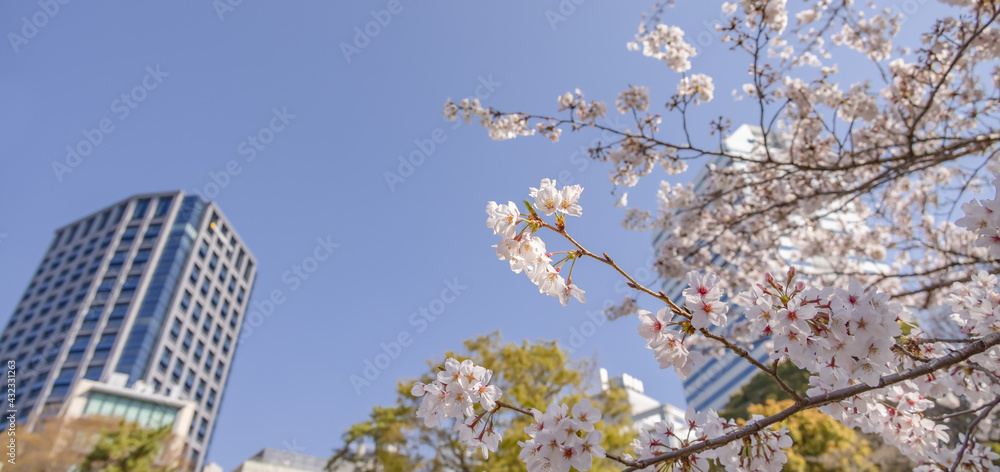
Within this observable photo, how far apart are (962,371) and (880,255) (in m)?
6.89

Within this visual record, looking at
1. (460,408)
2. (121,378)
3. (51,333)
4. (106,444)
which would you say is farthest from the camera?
(51,333)

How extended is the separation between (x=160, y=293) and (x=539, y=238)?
52924mm

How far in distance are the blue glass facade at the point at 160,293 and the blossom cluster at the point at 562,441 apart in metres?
47.1

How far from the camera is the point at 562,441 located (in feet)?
4.50

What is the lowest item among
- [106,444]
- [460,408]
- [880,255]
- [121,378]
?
[460,408]

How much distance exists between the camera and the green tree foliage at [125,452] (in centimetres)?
1160

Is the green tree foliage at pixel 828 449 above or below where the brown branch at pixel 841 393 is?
above

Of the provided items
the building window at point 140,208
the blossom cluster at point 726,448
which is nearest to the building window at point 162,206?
the building window at point 140,208

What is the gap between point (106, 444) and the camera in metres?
11.9

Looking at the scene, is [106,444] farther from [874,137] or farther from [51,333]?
[51,333]

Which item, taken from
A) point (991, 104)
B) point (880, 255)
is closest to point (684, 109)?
point (991, 104)

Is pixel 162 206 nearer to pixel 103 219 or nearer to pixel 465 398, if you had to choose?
pixel 103 219

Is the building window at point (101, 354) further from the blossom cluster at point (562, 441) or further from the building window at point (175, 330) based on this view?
the blossom cluster at point (562, 441)

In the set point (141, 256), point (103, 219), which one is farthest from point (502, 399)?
point (103, 219)
